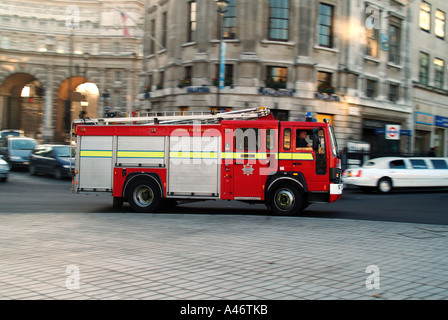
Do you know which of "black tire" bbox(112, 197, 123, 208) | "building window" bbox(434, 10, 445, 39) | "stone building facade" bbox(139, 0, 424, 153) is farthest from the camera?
"building window" bbox(434, 10, 445, 39)

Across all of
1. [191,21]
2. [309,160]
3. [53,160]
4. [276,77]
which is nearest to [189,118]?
[309,160]

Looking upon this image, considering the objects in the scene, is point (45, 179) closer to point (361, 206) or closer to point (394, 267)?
point (361, 206)

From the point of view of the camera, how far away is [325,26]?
30.6 metres

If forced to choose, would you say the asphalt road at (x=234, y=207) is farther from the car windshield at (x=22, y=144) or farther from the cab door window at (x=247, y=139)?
the car windshield at (x=22, y=144)

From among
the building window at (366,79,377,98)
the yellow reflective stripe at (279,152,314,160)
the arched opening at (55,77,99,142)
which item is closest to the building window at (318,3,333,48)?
the building window at (366,79,377,98)

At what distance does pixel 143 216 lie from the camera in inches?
476

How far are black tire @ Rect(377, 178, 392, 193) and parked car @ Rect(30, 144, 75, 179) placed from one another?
14.4 meters

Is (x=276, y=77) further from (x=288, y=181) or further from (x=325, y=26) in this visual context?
(x=288, y=181)

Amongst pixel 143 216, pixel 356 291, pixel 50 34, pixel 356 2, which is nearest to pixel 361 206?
pixel 143 216

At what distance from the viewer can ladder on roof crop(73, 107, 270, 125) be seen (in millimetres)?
13017

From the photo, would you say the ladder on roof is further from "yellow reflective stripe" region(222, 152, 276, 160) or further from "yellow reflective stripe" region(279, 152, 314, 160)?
"yellow reflective stripe" region(279, 152, 314, 160)

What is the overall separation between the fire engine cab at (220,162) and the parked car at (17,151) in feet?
55.8

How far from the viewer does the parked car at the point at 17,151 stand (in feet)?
93.1

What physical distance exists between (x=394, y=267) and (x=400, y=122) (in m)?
32.9
